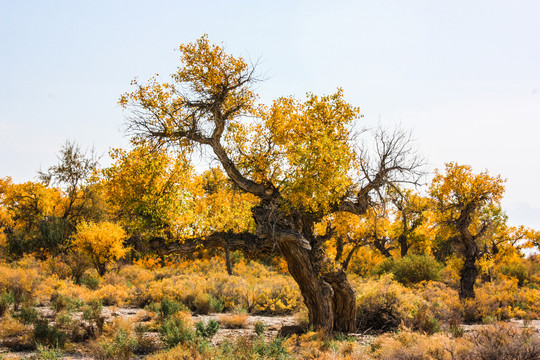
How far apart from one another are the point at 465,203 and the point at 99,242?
1701cm

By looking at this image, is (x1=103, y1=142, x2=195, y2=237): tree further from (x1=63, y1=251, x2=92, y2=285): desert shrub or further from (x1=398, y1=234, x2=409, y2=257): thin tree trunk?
(x1=398, y1=234, x2=409, y2=257): thin tree trunk

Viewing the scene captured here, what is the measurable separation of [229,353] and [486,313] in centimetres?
1183

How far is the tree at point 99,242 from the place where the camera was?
19.6 metres

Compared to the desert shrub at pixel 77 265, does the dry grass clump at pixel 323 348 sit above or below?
below

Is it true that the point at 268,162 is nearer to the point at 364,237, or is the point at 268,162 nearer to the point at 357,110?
the point at 357,110

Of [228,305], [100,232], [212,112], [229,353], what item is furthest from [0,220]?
[229,353]

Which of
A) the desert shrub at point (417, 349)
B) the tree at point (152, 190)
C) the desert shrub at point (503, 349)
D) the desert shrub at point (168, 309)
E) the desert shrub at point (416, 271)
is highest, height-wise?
the tree at point (152, 190)

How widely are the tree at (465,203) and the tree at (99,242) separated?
15.3 metres

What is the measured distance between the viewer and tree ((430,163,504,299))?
15773 mm

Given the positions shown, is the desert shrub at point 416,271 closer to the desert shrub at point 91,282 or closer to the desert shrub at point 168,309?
the desert shrub at point 168,309

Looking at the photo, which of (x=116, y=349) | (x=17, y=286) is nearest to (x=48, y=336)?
(x=116, y=349)

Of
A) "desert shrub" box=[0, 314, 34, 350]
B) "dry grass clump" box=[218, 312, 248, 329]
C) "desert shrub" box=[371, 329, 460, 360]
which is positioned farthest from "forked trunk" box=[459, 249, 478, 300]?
"desert shrub" box=[0, 314, 34, 350]

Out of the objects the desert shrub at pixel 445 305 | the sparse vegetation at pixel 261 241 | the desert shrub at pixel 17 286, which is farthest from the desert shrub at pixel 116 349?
the desert shrub at pixel 445 305

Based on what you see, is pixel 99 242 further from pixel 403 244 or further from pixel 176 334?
pixel 403 244
